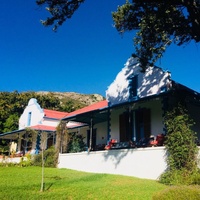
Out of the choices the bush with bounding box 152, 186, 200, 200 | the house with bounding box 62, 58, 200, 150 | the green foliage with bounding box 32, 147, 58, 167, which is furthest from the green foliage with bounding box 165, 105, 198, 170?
the green foliage with bounding box 32, 147, 58, 167

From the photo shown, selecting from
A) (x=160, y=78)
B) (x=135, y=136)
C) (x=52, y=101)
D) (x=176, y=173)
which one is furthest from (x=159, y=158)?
(x=52, y=101)

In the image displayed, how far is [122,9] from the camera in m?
14.1

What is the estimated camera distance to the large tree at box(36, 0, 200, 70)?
40.6 ft

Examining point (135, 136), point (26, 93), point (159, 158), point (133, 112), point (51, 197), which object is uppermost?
point (26, 93)

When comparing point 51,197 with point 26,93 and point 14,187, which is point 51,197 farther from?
point 26,93

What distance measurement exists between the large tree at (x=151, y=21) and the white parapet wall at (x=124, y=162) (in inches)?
210

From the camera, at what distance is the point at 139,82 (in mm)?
17578

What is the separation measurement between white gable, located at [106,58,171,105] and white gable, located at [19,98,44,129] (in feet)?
44.1

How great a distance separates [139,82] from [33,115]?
18352 mm

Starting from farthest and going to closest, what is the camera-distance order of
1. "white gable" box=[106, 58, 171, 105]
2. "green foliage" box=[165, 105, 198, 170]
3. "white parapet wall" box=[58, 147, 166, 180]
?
"white gable" box=[106, 58, 171, 105], "white parapet wall" box=[58, 147, 166, 180], "green foliage" box=[165, 105, 198, 170]

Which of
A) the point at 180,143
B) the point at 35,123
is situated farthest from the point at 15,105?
the point at 180,143

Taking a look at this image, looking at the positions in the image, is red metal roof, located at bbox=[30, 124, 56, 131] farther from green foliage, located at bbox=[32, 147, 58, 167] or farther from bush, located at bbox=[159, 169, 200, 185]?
bush, located at bbox=[159, 169, 200, 185]

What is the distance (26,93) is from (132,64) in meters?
37.5

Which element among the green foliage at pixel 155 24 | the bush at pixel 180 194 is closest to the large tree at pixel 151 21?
the green foliage at pixel 155 24
